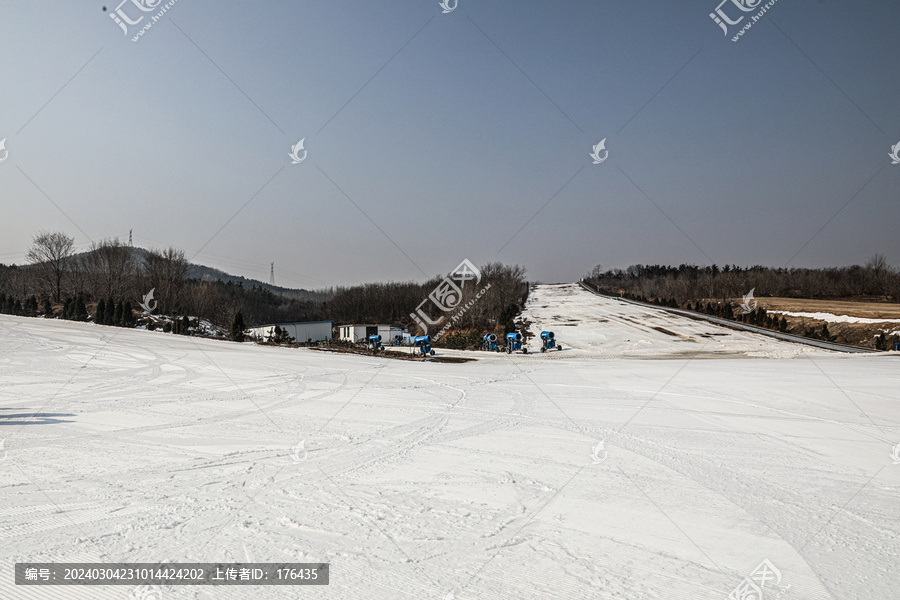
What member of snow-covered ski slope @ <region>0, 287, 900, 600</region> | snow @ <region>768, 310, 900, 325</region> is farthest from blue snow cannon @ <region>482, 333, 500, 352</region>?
snow @ <region>768, 310, 900, 325</region>

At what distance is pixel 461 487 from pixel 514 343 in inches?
893

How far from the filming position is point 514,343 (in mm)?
27859

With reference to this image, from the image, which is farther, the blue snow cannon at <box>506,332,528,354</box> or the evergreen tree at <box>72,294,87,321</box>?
the evergreen tree at <box>72,294,87,321</box>

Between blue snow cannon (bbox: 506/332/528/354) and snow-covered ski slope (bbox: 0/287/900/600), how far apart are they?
14.8 m

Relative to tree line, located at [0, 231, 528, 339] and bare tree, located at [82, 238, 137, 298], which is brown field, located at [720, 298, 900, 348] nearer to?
tree line, located at [0, 231, 528, 339]

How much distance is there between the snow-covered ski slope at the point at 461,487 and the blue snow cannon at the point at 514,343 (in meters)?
14.8

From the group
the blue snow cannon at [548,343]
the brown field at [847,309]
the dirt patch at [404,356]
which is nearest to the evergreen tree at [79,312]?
the dirt patch at [404,356]

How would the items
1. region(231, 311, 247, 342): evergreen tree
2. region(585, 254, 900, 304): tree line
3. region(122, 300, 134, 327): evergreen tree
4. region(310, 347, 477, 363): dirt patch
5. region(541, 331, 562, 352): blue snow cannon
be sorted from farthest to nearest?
1. region(585, 254, 900, 304): tree line
2. region(122, 300, 134, 327): evergreen tree
3. region(231, 311, 247, 342): evergreen tree
4. region(541, 331, 562, 352): blue snow cannon
5. region(310, 347, 477, 363): dirt patch

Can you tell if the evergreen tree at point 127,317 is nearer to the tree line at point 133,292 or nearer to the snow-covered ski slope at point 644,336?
the tree line at point 133,292

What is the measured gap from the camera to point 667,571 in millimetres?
3727

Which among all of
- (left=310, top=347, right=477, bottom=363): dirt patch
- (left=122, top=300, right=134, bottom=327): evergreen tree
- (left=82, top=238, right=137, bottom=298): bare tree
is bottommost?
(left=310, top=347, right=477, bottom=363): dirt patch

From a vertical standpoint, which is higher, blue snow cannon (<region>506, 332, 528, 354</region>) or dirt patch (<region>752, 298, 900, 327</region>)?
dirt patch (<region>752, 298, 900, 327</region>)

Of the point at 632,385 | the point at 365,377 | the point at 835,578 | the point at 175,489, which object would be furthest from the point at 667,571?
the point at 365,377

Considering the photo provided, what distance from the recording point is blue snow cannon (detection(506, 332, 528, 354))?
2695 centimetres
